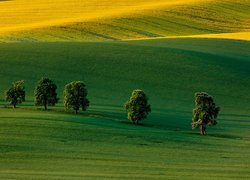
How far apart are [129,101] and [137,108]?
1.71 m

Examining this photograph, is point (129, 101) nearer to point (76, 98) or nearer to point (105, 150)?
point (76, 98)

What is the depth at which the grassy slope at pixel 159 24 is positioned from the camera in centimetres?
8831

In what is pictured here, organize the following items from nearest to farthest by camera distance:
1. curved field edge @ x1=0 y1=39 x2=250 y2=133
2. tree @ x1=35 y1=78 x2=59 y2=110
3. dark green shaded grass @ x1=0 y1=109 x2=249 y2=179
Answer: dark green shaded grass @ x1=0 y1=109 x2=249 y2=179 → tree @ x1=35 y1=78 x2=59 y2=110 → curved field edge @ x1=0 y1=39 x2=250 y2=133

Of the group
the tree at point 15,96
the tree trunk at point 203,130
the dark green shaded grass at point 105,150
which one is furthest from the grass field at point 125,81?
the tree at point 15,96

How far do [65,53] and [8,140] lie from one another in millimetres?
32986

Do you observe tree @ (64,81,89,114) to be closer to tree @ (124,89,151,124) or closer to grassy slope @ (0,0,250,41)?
tree @ (124,89,151,124)

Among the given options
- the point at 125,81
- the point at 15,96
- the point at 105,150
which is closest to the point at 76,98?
the point at 15,96

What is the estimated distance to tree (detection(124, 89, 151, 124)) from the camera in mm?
54312

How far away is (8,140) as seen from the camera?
141 feet

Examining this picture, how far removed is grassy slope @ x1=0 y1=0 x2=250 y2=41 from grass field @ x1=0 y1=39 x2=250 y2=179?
23.9ft

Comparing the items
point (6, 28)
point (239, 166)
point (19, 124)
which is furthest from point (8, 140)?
point (6, 28)

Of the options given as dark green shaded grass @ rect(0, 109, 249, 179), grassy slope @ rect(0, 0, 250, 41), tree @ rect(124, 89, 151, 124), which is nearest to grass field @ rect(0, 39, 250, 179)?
dark green shaded grass @ rect(0, 109, 249, 179)

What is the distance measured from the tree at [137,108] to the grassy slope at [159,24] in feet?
101

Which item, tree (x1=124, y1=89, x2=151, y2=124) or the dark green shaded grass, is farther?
tree (x1=124, y1=89, x2=151, y2=124)
